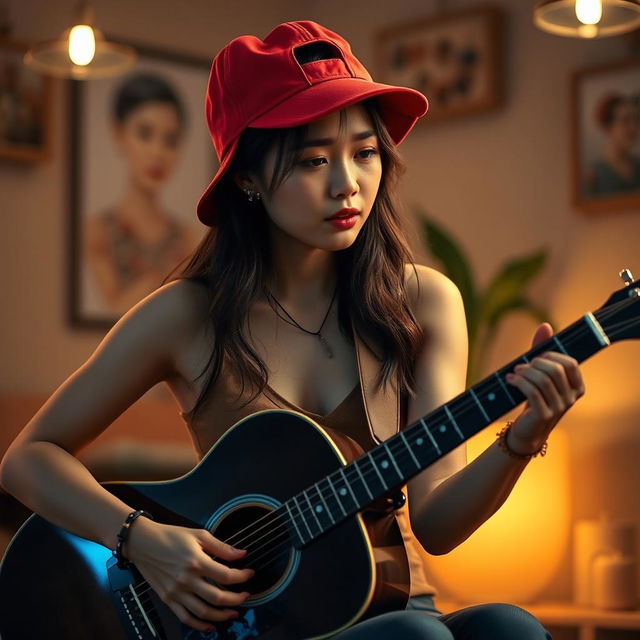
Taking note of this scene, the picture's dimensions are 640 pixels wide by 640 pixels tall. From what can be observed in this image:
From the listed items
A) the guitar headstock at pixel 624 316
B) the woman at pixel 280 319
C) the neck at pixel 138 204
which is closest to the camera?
the guitar headstock at pixel 624 316

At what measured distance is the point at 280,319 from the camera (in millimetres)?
1741

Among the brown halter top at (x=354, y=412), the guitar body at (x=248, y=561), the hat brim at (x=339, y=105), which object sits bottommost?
the guitar body at (x=248, y=561)

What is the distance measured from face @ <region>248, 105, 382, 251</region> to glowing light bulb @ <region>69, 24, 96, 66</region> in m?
2.03

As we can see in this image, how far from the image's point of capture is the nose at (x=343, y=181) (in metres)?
1.54

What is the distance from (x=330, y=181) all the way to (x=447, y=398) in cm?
35

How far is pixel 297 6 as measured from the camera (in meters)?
4.93

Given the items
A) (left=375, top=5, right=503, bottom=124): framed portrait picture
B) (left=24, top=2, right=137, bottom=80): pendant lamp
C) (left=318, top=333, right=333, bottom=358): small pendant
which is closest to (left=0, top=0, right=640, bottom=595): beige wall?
(left=375, top=5, right=503, bottom=124): framed portrait picture

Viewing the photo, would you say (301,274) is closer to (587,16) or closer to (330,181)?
(330,181)

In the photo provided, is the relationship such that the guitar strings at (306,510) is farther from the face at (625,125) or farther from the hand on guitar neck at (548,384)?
the face at (625,125)

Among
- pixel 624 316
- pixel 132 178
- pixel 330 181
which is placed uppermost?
pixel 132 178

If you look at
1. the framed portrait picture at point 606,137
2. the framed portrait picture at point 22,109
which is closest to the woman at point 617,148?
the framed portrait picture at point 606,137

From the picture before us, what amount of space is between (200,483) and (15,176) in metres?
2.69

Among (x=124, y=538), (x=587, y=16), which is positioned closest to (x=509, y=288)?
(x=587, y=16)

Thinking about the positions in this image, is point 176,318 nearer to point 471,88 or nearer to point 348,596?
point 348,596
